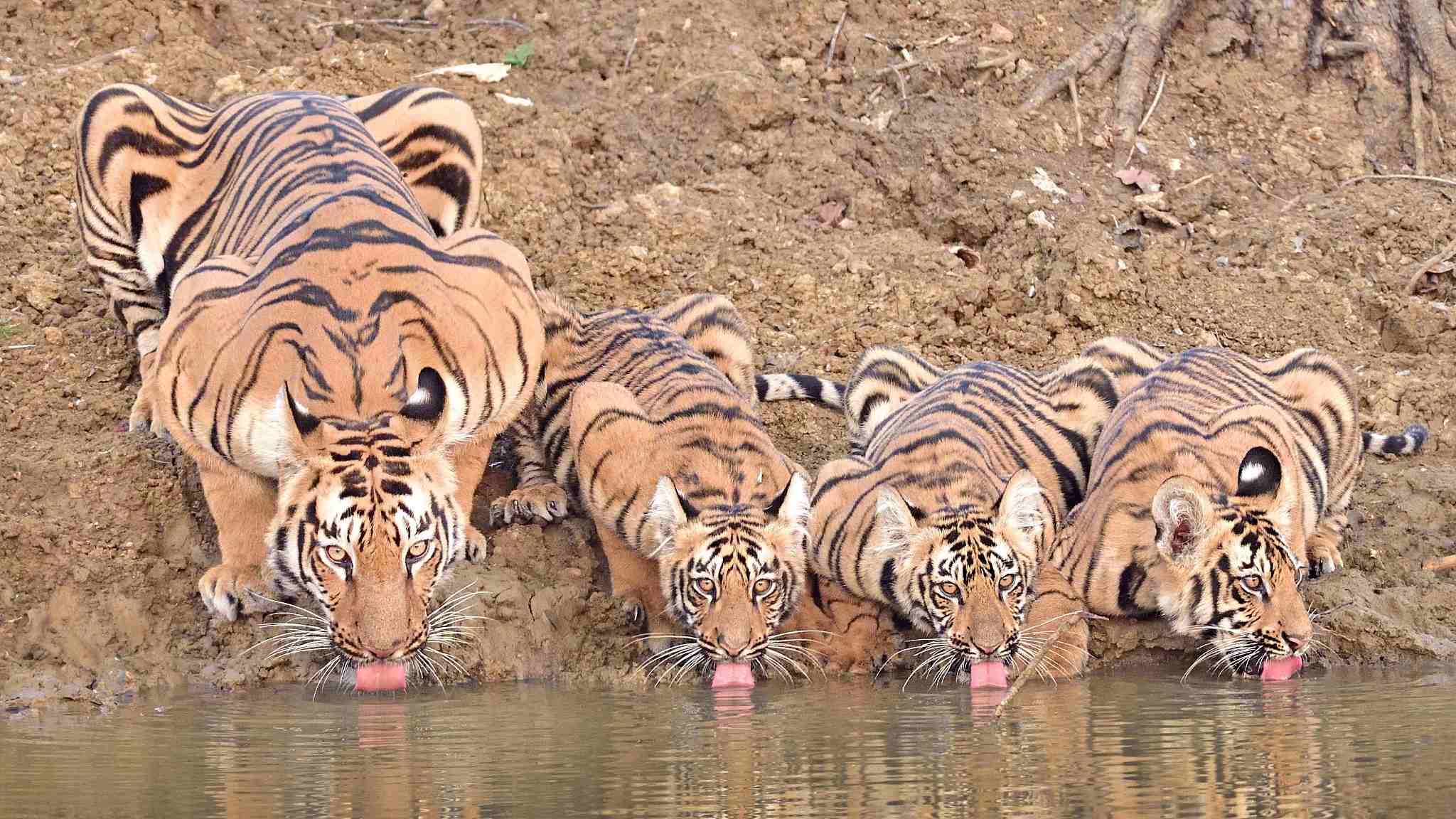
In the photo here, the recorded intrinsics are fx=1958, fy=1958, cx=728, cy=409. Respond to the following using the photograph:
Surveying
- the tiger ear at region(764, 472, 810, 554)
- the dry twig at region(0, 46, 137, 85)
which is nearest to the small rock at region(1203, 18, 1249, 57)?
the tiger ear at region(764, 472, 810, 554)

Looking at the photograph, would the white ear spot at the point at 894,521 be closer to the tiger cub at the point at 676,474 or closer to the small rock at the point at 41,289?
the tiger cub at the point at 676,474

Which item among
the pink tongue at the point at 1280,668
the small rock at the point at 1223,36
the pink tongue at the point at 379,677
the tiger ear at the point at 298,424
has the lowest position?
the pink tongue at the point at 1280,668

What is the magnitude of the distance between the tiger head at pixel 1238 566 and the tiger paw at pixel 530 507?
95.3 inches

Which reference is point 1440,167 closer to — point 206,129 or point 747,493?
point 747,493

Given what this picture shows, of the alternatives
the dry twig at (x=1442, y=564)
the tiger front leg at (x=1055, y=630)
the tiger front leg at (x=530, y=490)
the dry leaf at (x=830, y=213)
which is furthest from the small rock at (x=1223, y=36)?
the tiger front leg at (x=530, y=490)

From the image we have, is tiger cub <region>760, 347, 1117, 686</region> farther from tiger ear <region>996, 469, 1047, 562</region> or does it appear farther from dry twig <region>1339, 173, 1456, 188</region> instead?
dry twig <region>1339, 173, 1456, 188</region>

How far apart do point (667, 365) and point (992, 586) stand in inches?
75.3

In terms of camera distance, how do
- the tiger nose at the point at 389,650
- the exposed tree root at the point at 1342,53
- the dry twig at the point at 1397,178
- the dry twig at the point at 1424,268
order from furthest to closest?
the exposed tree root at the point at 1342,53 → the dry twig at the point at 1397,178 → the dry twig at the point at 1424,268 → the tiger nose at the point at 389,650

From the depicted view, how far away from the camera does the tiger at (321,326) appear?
676 cm

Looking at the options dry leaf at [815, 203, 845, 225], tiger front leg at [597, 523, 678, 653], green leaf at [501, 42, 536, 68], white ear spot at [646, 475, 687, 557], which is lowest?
tiger front leg at [597, 523, 678, 653]

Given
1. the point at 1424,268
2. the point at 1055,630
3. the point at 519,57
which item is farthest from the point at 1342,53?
the point at 1055,630

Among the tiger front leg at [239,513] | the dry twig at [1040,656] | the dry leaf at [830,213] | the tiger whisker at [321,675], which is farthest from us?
the dry leaf at [830,213]

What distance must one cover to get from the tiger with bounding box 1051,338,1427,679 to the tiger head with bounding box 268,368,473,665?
8.32ft

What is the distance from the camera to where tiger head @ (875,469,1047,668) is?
7.12 metres
